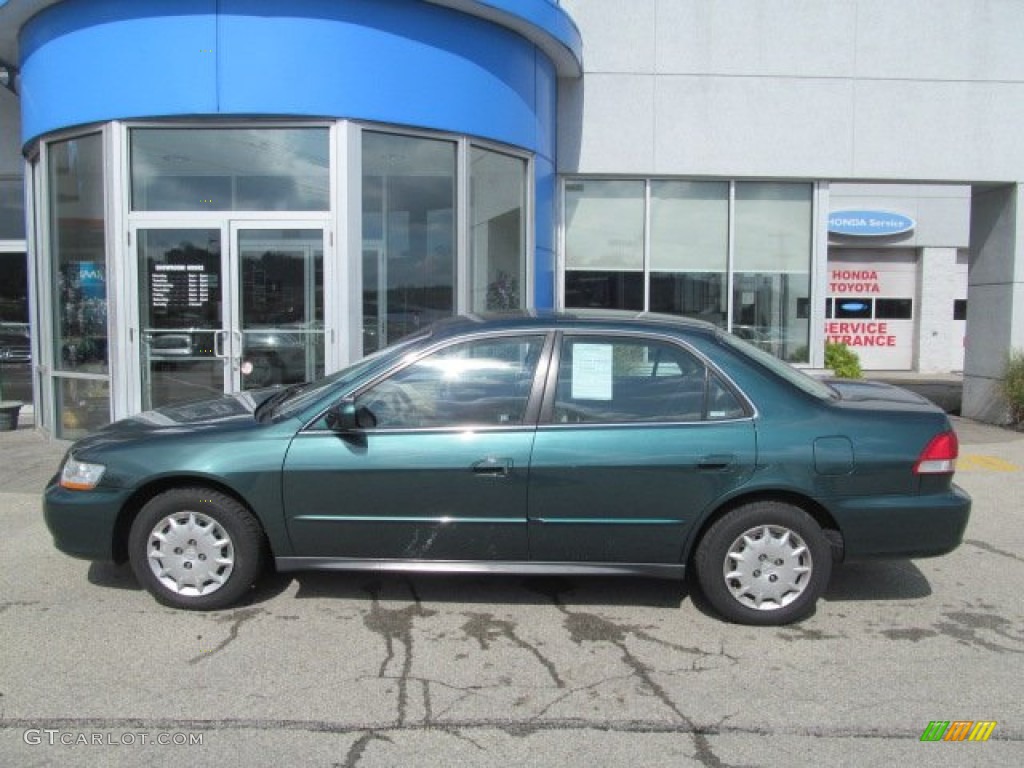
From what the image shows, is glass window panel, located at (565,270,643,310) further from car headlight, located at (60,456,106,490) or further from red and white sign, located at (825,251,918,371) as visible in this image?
red and white sign, located at (825,251,918,371)

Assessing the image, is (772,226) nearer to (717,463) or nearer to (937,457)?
(937,457)

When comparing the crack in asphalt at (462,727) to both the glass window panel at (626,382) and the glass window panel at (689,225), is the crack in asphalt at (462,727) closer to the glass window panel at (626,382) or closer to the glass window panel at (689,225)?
the glass window panel at (626,382)

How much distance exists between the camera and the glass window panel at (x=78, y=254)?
8.66 metres

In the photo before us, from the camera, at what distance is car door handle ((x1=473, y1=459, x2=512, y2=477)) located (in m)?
4.24

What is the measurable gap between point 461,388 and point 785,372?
5.75ft

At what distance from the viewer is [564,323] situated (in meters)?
4.54

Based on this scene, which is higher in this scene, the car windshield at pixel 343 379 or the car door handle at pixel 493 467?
the car windshield at pixel 343 379

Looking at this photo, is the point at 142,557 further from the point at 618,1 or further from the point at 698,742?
the point at 618,1

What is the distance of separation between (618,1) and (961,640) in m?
8.79

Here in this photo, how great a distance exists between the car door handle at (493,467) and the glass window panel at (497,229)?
17.1ft

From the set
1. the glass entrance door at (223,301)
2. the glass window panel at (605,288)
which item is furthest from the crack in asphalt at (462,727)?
the glass window panel at (605,288)

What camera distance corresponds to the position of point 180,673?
3775 mm

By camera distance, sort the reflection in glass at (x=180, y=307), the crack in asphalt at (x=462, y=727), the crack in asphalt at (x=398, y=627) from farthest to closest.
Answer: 1. the reflection in glass at (x=180, y=307)
2. the crack in asphalt at (x=398, y=627)
3. the crack in asphalt at (x=462, y=727)

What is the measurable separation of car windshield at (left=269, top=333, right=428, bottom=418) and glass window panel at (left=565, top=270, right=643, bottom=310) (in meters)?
6.92
